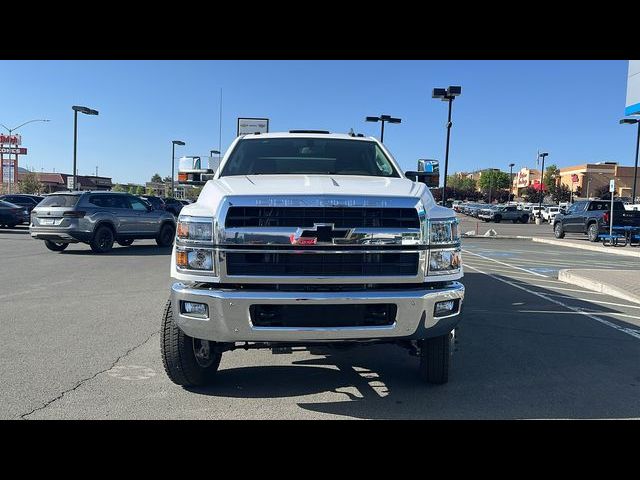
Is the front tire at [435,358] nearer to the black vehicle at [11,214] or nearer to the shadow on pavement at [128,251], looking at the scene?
the shadow on pavement at [128,251]

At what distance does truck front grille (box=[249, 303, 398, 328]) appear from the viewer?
3.54 meters

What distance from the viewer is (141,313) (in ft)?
23.3

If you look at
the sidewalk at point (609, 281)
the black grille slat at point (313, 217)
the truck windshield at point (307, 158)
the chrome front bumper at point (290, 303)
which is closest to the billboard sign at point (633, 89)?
the sidewalk at point (609, 281)

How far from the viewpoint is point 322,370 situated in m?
4.82

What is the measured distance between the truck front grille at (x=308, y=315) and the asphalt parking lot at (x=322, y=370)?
0.72m

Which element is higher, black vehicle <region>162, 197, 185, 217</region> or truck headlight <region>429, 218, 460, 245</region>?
truck headlight <region>429, 218, 460, 245</region>

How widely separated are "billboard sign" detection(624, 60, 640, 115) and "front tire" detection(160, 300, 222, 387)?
14486 millimetres

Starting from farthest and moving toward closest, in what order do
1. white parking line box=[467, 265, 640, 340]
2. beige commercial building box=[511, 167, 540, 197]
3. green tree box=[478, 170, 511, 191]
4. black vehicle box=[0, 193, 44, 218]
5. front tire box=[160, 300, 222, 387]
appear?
green tree box=[478, 170, 511, 191] < beige commercial building box=[511, 167, 540, 197] < black vehicle box=[0, 193, 44, 218] < white parking line box=[467, 265, 640, 340] < front tire box=[160, 300, 222, 387]

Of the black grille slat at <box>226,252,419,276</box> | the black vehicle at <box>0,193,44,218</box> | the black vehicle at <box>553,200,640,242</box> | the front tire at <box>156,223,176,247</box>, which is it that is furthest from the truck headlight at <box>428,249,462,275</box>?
the black vehicle at <box>0,193,44,218</box>

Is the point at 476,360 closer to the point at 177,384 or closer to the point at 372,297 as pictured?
the point at 372,297

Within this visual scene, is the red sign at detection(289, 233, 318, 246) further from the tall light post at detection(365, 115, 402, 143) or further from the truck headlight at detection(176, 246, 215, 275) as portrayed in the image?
the tall light post at detection(365, 115, 402, 143)

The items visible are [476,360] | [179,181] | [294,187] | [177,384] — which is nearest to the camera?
[294,187]
